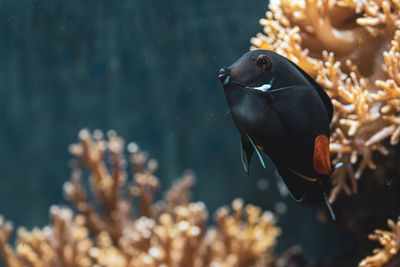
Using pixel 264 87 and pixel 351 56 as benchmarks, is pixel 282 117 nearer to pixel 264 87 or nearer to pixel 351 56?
pixel 264 87

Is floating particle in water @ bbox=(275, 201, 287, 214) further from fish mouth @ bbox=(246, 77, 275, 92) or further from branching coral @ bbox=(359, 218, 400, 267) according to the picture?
fish mouth @ bbox=(246, 77, 275, 92)

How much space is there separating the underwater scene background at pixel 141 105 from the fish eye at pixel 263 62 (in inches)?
62.0

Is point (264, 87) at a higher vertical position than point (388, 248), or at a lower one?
higher

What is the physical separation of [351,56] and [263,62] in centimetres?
81

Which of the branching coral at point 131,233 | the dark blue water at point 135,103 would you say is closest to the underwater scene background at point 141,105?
the dark blue water at point 135,103

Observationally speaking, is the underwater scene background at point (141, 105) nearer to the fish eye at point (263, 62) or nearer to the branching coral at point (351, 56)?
the branching coral at point (351, 56)

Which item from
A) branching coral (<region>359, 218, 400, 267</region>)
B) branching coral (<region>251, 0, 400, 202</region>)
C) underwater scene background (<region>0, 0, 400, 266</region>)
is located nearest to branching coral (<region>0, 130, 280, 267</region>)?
underwater scene background (<region>0, 0, 400, 266</region>)

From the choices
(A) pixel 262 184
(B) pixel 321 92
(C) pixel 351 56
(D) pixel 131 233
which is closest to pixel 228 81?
(B) pixel 321 92

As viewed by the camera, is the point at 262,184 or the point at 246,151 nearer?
the point at 246,151

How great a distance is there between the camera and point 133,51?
3412 mm

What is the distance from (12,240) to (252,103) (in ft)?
15.4

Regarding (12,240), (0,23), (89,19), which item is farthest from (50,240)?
(12,240)

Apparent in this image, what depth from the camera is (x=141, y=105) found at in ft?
12.6

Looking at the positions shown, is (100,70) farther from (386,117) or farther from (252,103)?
(252,103)
